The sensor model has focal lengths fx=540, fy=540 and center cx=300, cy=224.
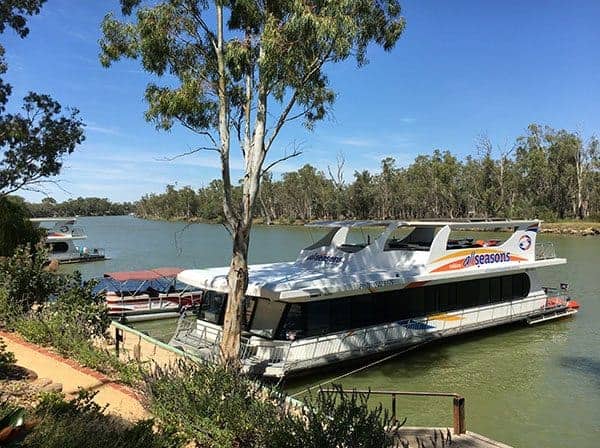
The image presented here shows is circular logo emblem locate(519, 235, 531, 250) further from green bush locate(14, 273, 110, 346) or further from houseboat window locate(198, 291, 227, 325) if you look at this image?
Result: green bush locate(14, 273, 110, 346)

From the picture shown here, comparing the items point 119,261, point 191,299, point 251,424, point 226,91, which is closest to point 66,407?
point 251,424

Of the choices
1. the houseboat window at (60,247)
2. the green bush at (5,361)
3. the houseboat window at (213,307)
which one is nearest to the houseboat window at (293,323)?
the houseboat window at (213,307)

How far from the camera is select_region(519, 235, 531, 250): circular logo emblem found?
59.9 ft

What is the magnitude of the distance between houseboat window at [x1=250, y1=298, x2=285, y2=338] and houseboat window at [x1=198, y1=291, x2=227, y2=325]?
1.01 metres

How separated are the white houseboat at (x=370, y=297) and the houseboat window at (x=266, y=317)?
0.08 ft

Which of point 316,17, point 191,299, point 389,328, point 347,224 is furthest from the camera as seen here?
point 191,299

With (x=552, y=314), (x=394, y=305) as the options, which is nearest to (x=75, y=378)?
(x=394, y=305)

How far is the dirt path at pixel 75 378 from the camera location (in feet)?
26.3

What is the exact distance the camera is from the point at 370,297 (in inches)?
539

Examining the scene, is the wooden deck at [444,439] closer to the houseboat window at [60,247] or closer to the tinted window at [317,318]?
the tinted window at [317,318]

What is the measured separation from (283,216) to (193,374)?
115m

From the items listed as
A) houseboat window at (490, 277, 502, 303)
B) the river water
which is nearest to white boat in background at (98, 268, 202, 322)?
the river water

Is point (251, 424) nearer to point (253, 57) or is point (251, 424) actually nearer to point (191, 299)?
point (253, 57)

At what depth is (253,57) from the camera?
405 inches
